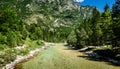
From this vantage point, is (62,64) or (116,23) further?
(116,23)

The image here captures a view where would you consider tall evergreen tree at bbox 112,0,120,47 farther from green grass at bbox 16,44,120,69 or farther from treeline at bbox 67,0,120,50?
green grass at bbox 16,44,120,69

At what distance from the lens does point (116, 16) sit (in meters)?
62.6

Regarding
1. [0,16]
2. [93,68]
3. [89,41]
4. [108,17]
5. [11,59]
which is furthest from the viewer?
[89,41]

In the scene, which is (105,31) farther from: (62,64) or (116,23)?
(62,64)

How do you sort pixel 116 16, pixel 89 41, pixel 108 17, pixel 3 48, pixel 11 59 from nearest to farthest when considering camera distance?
1. pixel 11 59
2. pixel 3 48
3. pixel 116 16
4. pixel 108 17
5. pixel 89 41

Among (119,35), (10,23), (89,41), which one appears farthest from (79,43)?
(119,35)

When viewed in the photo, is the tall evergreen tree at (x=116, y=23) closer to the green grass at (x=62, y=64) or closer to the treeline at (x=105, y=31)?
the treeline at (x=105, y=31)

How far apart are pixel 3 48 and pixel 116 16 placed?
3168 cm

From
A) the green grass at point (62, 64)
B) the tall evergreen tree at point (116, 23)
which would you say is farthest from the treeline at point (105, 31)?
the green grass at point (62, 64)

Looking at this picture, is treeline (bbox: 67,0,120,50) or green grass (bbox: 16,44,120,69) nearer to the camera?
green grass (bbox: 16,44,120,69)

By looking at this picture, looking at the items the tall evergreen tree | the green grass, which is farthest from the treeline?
the green grass

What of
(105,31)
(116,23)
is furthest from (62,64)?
(105,31)

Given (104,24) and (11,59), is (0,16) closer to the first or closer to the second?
(11,59)

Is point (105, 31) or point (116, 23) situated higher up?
point (116, 23)
